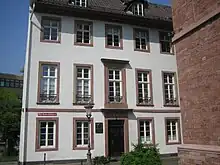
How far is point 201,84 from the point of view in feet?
20.2

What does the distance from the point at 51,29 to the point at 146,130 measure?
34.2 feet

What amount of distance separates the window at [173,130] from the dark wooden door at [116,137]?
3.92 meters

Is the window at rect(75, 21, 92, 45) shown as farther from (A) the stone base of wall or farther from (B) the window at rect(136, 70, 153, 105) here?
(A) the stone base of wall

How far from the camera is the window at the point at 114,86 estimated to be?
59.8ft

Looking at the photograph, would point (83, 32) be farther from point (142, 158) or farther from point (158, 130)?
point (142, 158)

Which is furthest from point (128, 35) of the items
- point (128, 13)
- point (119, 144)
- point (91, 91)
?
point (119, 144)

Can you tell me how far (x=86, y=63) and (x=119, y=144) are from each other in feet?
21.2

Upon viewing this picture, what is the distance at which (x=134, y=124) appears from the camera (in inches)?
725

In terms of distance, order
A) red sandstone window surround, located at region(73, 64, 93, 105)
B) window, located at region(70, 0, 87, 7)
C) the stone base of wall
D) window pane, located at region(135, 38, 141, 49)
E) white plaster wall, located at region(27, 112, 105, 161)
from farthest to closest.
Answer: window pane, located at region(135, 38, 141, 49) → window, located at region(70, 0, 87, 7) → red sandstone window surround, located at region(73, 64, 93, 105) → white plaster wall, located at region(27, 112, 105, 161) → the stone base of wall

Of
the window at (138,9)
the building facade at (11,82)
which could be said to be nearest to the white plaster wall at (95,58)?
the window at (138,9)

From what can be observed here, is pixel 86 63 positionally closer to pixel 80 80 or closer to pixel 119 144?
pixel 80 80

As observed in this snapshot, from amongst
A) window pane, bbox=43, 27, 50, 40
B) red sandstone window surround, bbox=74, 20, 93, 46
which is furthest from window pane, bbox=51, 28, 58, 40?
red sandstone window surround, bbox=74, 20, 93, 46

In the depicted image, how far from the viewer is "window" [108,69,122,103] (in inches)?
718

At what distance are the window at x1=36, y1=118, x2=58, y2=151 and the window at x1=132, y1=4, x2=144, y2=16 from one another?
1120 centimetres
